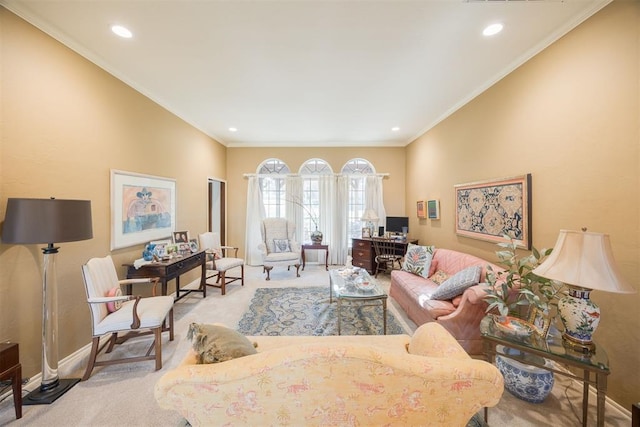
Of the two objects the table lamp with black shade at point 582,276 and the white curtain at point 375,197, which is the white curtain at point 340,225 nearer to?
the white curtain at point 375,197

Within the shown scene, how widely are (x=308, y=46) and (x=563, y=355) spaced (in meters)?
3.01

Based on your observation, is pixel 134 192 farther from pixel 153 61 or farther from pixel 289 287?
pixel 289 287

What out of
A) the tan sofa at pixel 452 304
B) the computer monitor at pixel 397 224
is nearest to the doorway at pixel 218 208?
the computer monitor at pixel 397 224

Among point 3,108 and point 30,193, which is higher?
point 3,108

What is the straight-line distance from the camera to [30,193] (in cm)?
186

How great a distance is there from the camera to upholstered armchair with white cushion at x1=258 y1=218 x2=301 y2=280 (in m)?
4.62

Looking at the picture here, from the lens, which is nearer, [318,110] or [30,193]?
[30,193]

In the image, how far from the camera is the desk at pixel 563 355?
1.32 meters

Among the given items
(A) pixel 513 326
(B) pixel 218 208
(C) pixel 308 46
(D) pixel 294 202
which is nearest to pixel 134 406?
(A) pixel 513 326

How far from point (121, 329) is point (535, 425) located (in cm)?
321

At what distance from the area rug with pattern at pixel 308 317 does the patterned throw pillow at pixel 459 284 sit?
25.7 inches

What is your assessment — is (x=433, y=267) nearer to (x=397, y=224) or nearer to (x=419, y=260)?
(x=419, y=260)

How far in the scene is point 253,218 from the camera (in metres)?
5.51

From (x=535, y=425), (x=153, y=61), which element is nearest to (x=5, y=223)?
(x=153, y=61)
